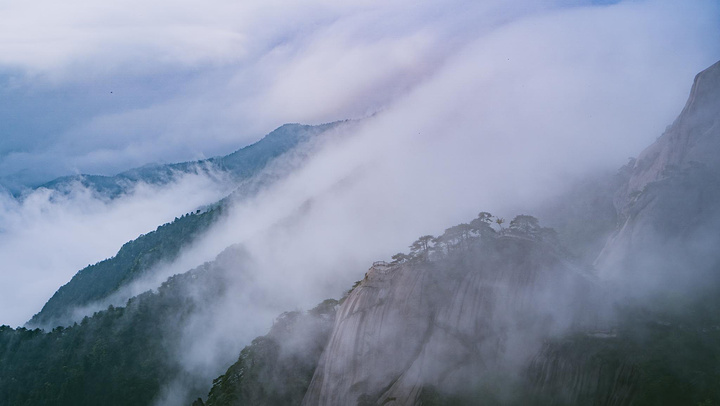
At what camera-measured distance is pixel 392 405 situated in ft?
181

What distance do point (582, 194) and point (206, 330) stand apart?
9934 cm

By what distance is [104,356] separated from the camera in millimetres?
113688

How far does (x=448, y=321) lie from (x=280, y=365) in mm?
24462

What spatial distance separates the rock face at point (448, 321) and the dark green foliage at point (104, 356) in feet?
221

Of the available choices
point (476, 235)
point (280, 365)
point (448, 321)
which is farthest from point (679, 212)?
point (280, 365)

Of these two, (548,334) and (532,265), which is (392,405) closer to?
(548,334)

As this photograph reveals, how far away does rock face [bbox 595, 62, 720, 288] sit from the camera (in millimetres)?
58844

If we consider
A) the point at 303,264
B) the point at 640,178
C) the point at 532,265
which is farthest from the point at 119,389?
the point at 640,178

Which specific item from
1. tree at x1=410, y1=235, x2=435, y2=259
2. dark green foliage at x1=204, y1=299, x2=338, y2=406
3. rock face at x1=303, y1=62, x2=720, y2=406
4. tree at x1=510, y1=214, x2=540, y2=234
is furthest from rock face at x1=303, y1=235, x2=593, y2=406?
tree at x1=510, y1=214, x2=540, y2=234

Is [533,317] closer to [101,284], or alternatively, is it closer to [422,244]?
[422,244]

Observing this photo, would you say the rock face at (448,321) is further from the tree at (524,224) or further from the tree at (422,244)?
the tree at (524,224)

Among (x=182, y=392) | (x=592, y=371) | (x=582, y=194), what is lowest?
(x=182, y=392)

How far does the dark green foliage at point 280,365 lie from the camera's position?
63969 mm

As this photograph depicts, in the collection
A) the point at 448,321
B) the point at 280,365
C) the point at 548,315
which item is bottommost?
the point at 548,315
